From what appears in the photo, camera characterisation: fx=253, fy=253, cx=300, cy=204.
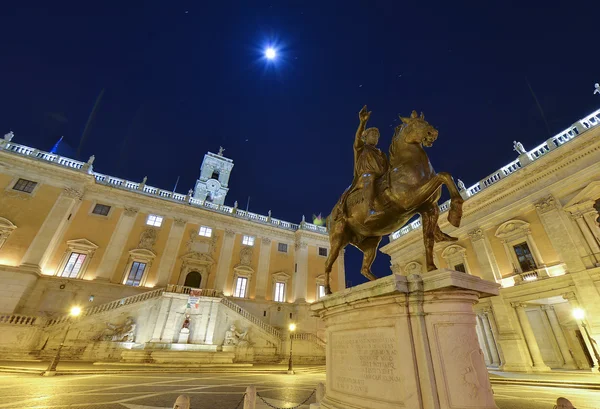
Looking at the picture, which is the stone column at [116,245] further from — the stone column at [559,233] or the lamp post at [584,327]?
the stone column at [559,233]

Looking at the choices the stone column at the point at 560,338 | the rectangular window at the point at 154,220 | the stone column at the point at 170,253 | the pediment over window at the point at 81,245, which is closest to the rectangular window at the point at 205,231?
the stone column at the point at 170,253

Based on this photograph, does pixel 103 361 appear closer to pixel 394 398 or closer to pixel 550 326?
pixel 394 398

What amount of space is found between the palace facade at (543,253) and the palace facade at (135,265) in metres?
14.4

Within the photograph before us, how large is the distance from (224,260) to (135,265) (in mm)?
7923

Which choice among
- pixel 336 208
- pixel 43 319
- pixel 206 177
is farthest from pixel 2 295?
pixel 206 177

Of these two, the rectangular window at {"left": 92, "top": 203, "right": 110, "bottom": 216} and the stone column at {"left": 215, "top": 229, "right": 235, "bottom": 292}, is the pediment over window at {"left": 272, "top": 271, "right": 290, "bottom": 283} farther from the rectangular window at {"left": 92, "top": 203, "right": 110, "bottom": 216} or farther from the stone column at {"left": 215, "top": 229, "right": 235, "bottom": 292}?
the rectangular window at {"left": 92, "top": 203, "right": 110, "bottom": 216}

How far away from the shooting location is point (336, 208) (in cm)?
522

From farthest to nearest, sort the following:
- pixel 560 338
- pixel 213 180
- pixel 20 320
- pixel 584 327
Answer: pixel 213 180 → pixel 20 320 → pixel 560 338 → pixel 584 327

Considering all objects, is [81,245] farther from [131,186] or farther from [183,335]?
[183,335]

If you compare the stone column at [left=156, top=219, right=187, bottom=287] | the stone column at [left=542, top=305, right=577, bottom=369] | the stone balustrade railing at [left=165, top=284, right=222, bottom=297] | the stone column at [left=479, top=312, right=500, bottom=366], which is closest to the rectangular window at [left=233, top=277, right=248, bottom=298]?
the stone balustrade railing at [left=165, top=284, right=222, bottom=297]

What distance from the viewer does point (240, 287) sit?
2650 cm

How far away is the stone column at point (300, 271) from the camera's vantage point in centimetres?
2811

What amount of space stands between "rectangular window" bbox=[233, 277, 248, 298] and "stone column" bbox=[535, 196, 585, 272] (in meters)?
24.3

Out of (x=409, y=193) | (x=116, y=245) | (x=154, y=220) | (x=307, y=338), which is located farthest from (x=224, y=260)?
(x=409, y=193)
